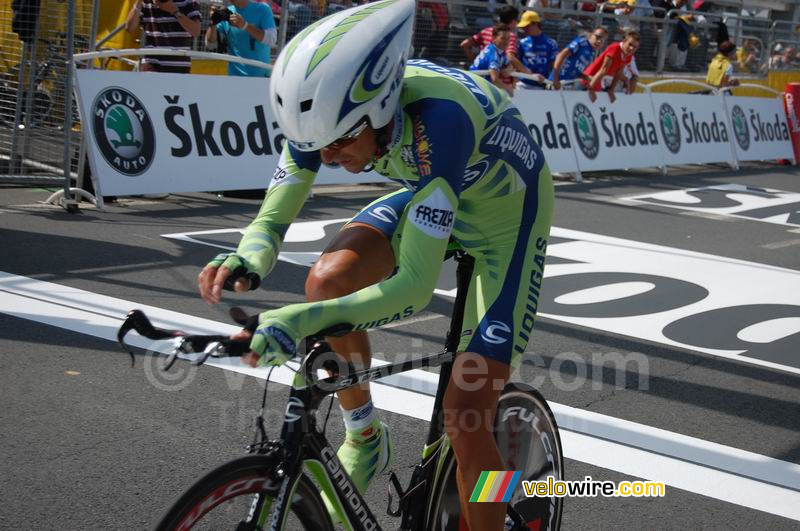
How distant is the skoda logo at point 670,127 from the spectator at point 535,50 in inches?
103

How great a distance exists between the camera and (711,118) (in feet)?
62.1

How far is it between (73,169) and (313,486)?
348 inches

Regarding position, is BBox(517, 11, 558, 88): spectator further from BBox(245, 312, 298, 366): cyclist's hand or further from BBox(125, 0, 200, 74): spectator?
BBox(245, 312, 298, 366): cyclist's hand

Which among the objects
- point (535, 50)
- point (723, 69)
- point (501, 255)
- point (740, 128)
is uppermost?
point (723, 69)

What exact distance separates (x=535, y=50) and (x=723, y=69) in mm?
6798

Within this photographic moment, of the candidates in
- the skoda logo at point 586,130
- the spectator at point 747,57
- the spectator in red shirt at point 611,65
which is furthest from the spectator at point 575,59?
the spectator at point 747,57

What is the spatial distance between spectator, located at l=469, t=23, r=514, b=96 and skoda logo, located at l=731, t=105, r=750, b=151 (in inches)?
270

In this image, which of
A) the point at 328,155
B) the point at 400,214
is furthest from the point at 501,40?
the point at 328,155

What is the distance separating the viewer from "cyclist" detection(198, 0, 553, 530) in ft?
9.14

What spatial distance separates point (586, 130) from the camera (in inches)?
629

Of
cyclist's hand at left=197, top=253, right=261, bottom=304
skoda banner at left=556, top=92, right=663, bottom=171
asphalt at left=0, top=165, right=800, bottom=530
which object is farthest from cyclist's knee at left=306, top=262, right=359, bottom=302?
skoda banner at left=556, top=92, right=663, bottom=171

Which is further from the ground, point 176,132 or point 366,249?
point 366,249

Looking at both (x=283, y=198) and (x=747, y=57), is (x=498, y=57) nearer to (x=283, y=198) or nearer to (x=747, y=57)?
(x=283, y=198)

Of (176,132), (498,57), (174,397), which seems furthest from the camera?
(498,57)
